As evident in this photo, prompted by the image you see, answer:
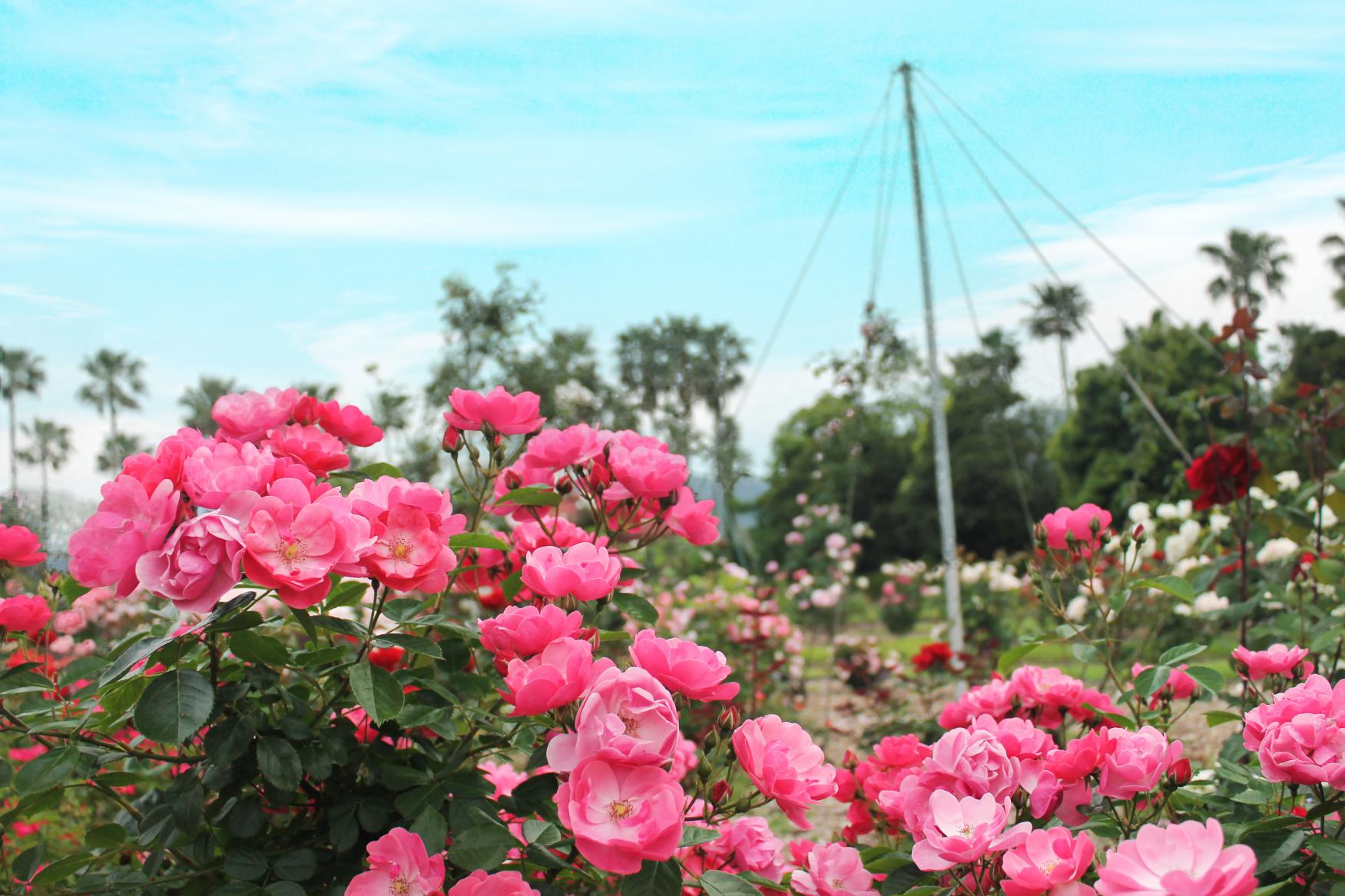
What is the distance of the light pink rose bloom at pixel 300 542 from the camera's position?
854 millimetres

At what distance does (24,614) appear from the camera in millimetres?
1303

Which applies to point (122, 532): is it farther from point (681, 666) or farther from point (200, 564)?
point (681, 666)

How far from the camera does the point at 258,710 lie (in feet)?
3.35

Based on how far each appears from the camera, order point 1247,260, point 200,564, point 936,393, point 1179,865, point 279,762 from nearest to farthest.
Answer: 1. point 1179,865
2. point 200,564
3. point 279,762
4. point 936,393
5. point 1247,260

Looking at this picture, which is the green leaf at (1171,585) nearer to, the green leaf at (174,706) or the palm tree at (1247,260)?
the green leaf at (174,706)

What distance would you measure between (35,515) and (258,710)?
1.47m

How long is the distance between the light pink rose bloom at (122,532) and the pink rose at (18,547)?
1.71 ft

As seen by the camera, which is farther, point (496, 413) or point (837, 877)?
point (496, 413)

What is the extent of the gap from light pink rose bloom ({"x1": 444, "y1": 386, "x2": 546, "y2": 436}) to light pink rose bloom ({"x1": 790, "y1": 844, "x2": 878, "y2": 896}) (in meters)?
0.60

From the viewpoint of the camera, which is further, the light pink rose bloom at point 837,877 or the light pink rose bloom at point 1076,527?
the light pink rose bloom at point 1076,527

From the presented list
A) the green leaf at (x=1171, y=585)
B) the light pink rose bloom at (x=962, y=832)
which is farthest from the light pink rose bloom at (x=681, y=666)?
the green leaf at (x=1171, y=585)

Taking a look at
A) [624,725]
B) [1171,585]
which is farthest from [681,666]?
[1171,585]

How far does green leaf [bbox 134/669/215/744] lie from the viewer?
34.1 inches

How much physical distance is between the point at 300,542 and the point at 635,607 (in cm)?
39
